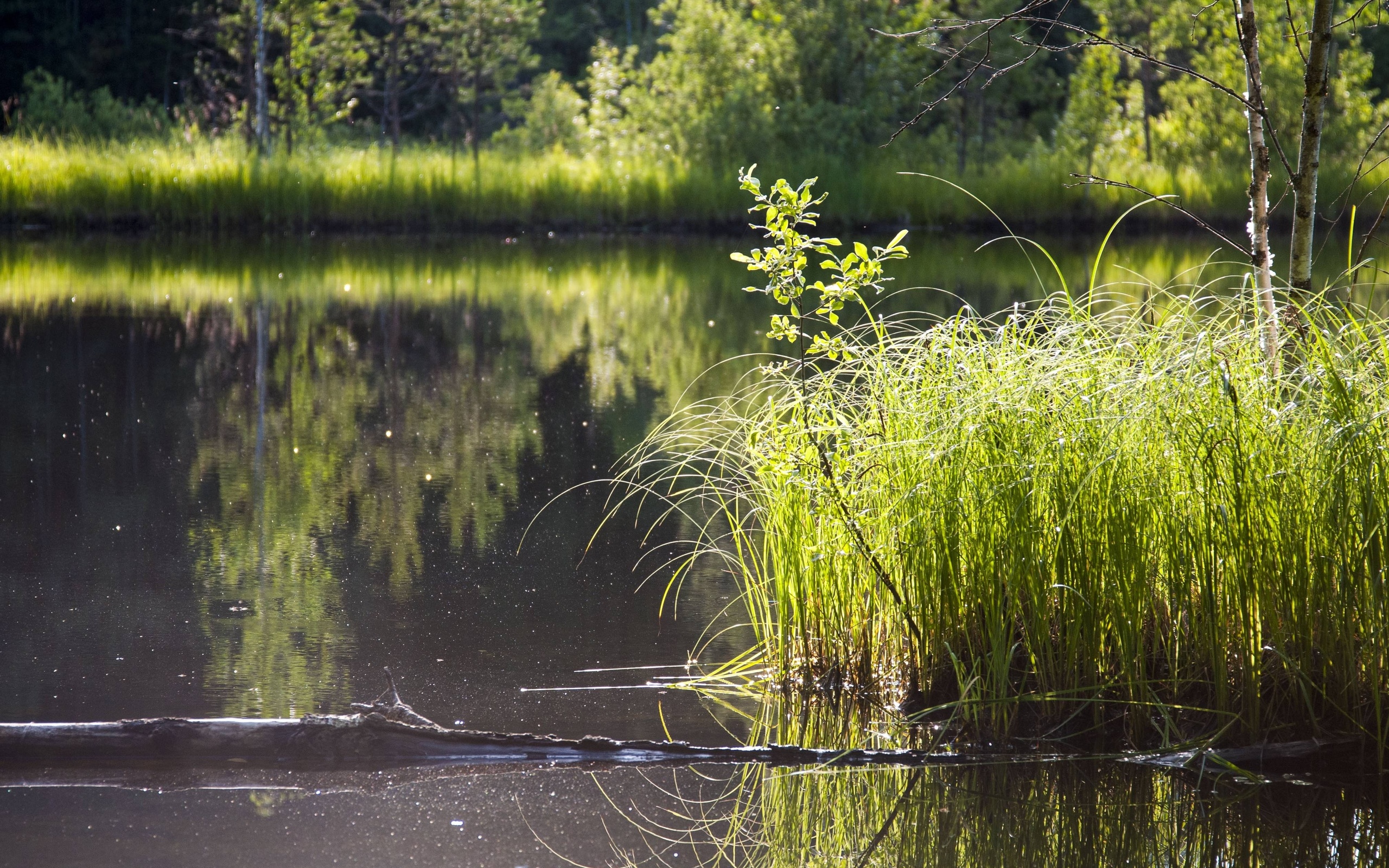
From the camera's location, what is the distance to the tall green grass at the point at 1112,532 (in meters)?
2.85

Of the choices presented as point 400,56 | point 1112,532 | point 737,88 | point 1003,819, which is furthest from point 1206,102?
point 1003,819

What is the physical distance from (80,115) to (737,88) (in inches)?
482

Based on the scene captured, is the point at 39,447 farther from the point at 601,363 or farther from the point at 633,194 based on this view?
the point at 633,194

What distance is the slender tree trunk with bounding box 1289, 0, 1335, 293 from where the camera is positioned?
3453mm

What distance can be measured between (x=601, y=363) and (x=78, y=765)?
257 inches

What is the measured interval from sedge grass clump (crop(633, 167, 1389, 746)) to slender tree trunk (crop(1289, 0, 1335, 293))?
272 millimetres

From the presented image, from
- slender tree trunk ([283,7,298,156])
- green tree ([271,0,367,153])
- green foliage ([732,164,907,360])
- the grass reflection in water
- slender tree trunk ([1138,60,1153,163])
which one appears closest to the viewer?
the grass reflection in water

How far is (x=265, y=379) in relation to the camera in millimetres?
8281

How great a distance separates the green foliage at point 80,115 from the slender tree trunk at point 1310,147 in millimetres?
22154

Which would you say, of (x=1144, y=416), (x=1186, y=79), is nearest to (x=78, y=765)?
(x=1144, y=416)

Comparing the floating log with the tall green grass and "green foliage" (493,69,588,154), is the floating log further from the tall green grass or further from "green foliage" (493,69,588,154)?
"green foliage" (493,69,588,154)

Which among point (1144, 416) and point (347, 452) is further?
point (347, 452)

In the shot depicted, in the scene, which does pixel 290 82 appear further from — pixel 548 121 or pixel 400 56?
pixel 548 121

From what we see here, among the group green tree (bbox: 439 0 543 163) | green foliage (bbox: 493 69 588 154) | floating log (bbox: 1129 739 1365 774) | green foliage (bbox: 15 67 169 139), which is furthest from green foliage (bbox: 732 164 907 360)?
green foliage (bbox: 493 69 588 154)
